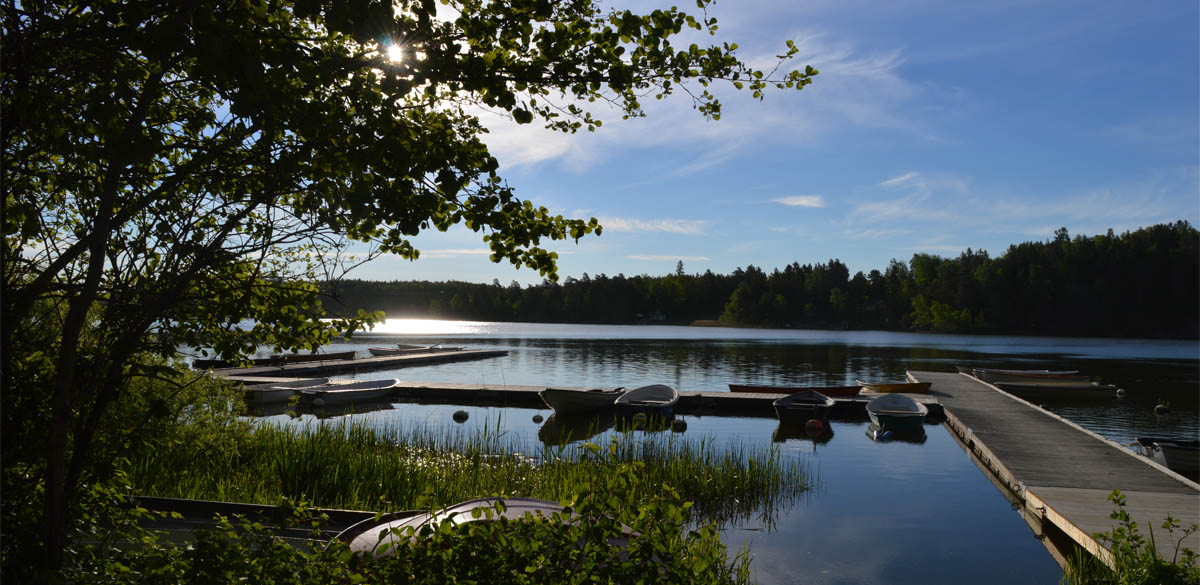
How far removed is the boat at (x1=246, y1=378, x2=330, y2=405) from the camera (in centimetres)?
2239

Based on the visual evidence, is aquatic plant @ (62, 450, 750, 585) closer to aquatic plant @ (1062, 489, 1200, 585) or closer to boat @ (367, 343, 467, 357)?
aquatic plant @ (1062, 489, 1200, 585)

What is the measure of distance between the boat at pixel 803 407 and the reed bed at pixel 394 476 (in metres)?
7.57

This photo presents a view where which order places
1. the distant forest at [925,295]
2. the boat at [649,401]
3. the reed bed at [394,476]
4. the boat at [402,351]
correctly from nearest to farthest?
the reed bed at [394,476] → the boat at [649,401] → the boat at [402,351] → the distant forest at [925,295]

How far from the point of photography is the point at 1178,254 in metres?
109

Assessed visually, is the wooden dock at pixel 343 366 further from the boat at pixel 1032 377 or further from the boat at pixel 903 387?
the boat at pixel 1032 377

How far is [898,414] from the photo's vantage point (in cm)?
1875

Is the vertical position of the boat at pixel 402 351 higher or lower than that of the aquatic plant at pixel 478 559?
lower

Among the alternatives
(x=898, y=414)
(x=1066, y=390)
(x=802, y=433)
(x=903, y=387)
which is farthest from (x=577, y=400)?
(x=1066, y=390)

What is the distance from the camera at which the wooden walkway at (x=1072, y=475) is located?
8828mm

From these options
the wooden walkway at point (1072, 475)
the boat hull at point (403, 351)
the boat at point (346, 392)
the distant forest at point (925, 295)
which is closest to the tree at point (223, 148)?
the wooden walkway at point (1072, 475)

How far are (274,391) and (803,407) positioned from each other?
16.5 metres

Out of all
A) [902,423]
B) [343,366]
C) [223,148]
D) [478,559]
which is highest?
[223,148]

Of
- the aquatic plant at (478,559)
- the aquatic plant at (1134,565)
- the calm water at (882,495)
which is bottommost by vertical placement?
the calm water at (882,495)

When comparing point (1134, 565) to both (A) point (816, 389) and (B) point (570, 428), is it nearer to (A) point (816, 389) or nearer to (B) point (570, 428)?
(B) point (570, 428)
